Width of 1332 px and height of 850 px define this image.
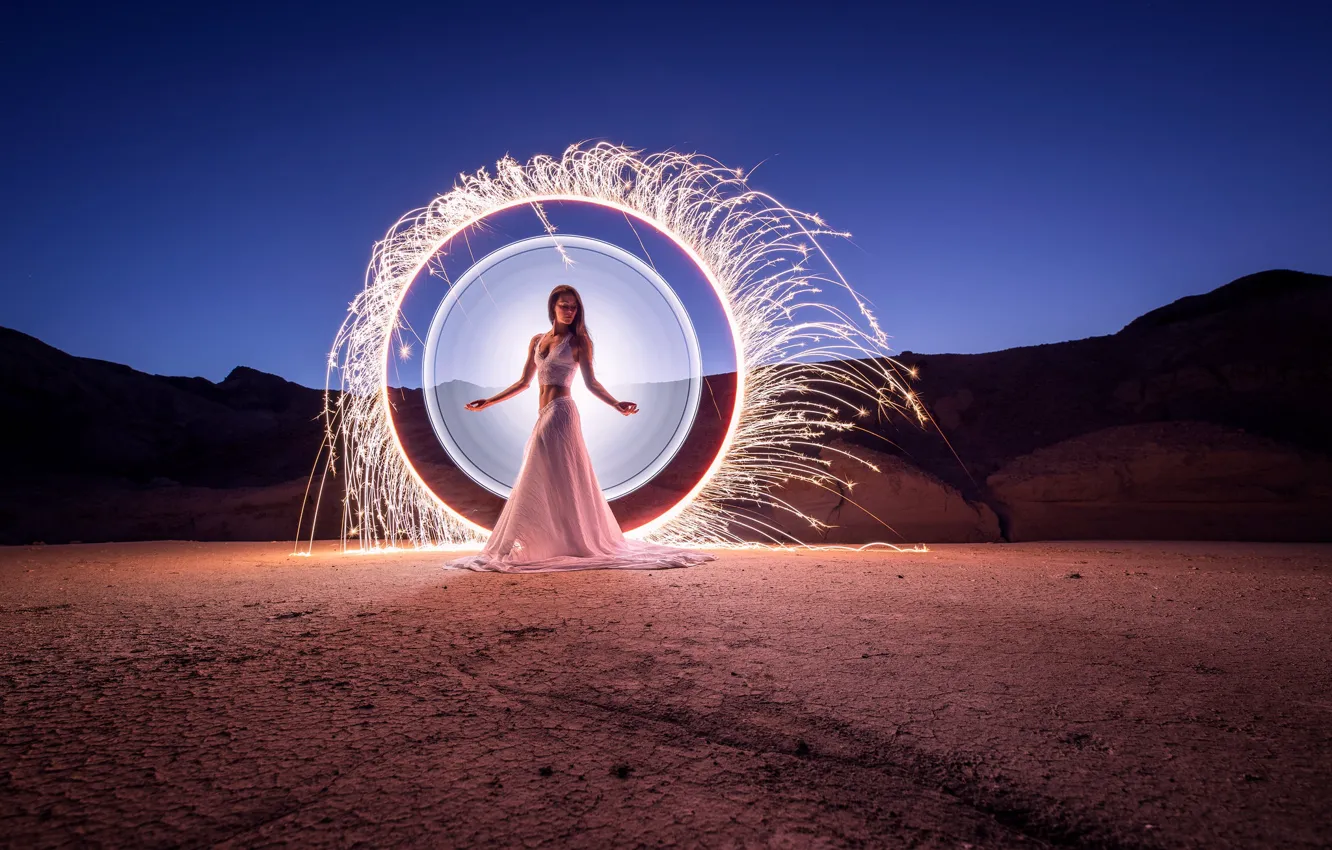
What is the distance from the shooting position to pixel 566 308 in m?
5.92

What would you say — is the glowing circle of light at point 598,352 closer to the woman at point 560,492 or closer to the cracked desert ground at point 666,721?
the woman at point 560,492

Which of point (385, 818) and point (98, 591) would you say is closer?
point (385, 818)

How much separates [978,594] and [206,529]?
11.0 m

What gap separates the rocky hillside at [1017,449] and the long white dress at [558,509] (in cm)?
485

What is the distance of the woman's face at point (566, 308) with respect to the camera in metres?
5.91

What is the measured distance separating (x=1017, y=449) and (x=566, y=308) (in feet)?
32.5

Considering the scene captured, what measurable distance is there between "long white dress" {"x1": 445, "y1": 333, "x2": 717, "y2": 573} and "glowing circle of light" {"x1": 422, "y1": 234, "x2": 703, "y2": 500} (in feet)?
2.78

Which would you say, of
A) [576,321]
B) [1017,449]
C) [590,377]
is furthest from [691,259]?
[1017,449]

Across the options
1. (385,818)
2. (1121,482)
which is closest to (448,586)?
(385,818)

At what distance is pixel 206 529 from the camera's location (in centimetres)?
1043

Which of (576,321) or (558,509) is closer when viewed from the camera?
(558,509)

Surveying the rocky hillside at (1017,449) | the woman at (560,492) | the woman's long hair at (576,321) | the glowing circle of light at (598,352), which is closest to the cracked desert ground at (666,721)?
the woman at (560,492)

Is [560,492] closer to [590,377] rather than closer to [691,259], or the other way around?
[590,377]

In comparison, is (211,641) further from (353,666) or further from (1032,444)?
(1032,444)
